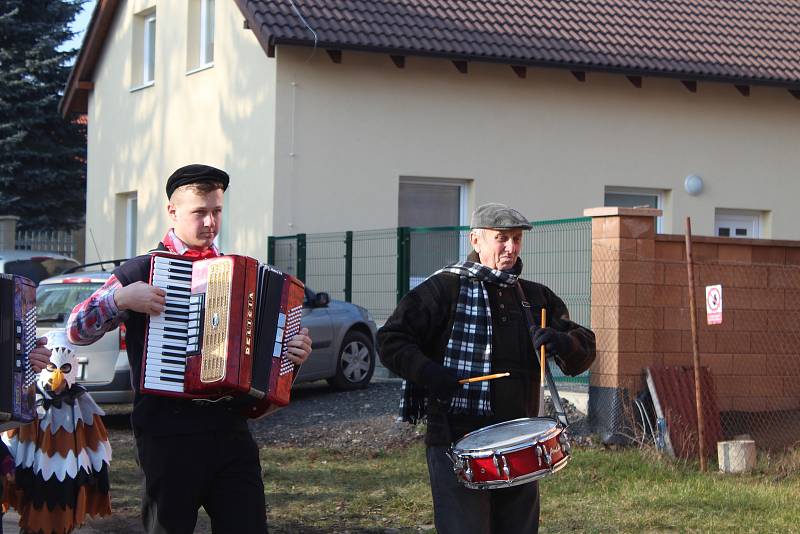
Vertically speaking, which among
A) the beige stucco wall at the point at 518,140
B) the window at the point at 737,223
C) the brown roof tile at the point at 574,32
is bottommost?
the window at the point at 737,223

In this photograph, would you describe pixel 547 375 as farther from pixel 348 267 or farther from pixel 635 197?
pixel 635 197

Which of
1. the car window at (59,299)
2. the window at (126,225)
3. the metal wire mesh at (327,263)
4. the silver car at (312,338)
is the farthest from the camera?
the window at (126,225)

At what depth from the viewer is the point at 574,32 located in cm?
1839

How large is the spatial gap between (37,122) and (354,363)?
701 inches

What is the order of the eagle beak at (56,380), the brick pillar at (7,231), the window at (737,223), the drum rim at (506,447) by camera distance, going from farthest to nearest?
the brick pillar at (7,231) < the window at (737,223) < the eagle beak at (56,380) < the drum rim at (506,447)

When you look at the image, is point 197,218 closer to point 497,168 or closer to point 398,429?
point 398,429

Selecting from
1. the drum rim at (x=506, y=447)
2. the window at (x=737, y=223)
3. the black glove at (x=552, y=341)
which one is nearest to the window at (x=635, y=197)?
the window at (x=737, y=223)

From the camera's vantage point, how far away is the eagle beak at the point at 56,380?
22.2 ft

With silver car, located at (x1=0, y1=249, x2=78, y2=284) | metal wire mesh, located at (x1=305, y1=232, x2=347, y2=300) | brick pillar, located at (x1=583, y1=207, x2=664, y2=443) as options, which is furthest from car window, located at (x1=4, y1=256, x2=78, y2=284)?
brick pillar, located at (x1=583, y1=207, x2=664, y2=443)

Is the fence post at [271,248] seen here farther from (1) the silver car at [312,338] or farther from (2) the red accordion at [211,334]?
(2) the red accordion at [211,334]

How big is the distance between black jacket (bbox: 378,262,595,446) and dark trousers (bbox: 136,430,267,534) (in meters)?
0.76

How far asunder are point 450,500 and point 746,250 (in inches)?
278

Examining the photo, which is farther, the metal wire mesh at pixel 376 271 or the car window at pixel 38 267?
the car window at pixel 38 267

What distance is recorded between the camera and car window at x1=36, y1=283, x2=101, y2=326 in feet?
37.9
